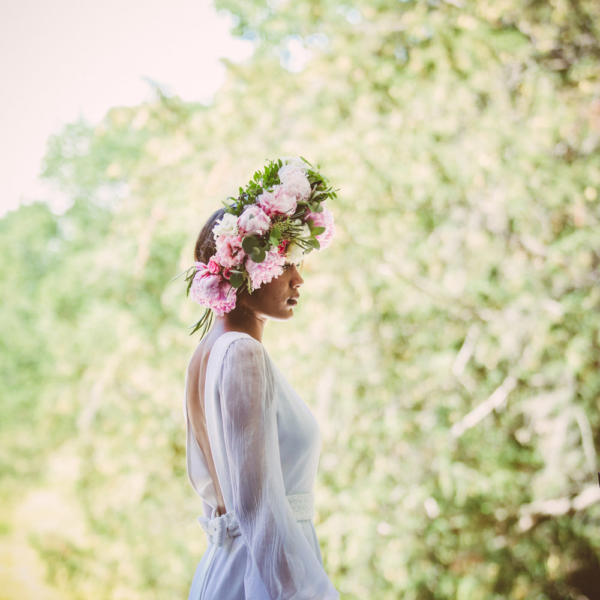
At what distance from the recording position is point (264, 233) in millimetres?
1402

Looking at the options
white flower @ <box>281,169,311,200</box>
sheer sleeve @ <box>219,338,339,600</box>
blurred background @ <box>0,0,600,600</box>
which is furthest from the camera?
blurred background @ <box>0,0,600,600</box>

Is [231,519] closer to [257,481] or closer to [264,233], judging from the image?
[257,481]

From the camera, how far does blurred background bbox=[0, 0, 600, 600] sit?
3.12m

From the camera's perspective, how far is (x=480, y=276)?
3160mm

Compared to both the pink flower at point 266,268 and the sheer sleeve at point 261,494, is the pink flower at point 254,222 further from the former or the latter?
the sheer sleeve at point 261,494

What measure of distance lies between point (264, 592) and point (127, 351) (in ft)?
8.65

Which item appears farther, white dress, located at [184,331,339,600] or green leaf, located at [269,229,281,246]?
green leaf, located at [269,229,281,246]

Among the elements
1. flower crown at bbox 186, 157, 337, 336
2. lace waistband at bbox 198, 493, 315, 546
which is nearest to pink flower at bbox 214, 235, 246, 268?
flower crown at bbox 186, 157, 337, 336

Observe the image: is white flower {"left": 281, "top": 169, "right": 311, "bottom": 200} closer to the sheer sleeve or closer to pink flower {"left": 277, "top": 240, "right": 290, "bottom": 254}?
pink flower {"left": 277, "top": 240, "right": 290, "bottom": 254}

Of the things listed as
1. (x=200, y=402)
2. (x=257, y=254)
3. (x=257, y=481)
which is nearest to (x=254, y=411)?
(x=257, y=481)

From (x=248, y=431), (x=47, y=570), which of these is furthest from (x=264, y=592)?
(x=47, y=570)

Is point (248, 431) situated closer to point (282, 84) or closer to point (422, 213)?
point (422, 213)

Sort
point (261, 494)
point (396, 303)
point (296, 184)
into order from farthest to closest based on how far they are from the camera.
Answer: point (396, 303)
point (296, 184)
point (261, 494)

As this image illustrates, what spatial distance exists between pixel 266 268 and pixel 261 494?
47cm
